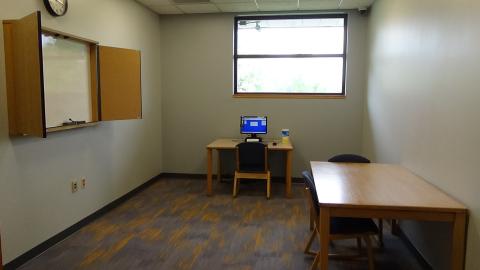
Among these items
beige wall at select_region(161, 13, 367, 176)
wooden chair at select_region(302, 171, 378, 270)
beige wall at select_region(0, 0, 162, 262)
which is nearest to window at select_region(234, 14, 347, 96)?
beige wall at select_region(161, 13, 367, 176)

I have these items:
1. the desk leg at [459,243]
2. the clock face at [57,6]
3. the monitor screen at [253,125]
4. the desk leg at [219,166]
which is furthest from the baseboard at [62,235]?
the desk leg at [459,243]

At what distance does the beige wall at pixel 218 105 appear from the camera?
5.62 m

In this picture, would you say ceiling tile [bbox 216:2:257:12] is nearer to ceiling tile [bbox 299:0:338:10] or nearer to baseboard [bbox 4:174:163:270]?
ceiling tile [bbox 299:0:338:10]

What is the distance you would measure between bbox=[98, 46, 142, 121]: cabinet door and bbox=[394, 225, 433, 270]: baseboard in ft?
10.5

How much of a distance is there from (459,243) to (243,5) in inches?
163

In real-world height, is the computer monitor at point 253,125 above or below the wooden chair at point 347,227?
above

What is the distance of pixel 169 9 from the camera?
546cm

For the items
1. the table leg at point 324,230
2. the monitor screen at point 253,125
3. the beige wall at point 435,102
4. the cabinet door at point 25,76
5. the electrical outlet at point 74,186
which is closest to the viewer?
the beige wall at point 435,102

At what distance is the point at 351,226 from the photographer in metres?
2.72

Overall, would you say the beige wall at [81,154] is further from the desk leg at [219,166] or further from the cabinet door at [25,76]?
the desk leg at [219,166]

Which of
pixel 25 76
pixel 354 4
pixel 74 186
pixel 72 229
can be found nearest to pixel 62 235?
pixel 72 229

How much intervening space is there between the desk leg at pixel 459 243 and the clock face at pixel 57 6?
3.54m

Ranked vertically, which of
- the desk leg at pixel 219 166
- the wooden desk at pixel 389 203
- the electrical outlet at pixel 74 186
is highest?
the wooden desk at pixel 389 203

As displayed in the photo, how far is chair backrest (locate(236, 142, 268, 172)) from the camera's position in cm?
494
